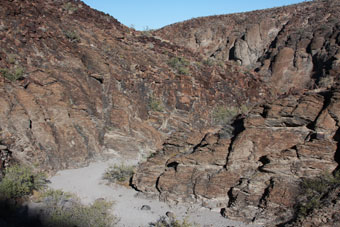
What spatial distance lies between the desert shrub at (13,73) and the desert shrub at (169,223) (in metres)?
8.91

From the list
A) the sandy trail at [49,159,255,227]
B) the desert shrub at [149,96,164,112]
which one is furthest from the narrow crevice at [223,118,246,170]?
the desert shrub at [149,96,164,112]

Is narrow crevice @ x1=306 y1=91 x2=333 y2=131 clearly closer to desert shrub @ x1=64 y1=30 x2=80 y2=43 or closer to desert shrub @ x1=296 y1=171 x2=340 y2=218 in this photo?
desert shrub @ x1=296 y1=171 x2=340 y2=218

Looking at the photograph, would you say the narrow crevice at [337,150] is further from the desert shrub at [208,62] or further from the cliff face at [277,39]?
the desert shrub at [208,62]

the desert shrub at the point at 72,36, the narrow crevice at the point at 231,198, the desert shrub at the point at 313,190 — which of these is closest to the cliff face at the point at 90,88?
the desert shrub at the point at 72,36

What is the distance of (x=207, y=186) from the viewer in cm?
933

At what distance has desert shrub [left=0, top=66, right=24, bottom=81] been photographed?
1198 centimetres

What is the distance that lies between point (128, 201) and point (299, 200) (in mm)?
5453

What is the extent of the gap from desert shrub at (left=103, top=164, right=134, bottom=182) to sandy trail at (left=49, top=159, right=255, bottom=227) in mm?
271

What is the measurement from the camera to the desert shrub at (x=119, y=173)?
1095 centimetres

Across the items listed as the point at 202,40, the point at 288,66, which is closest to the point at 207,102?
the point at 288,66

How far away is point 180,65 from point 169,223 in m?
13.7

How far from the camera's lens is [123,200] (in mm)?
9625

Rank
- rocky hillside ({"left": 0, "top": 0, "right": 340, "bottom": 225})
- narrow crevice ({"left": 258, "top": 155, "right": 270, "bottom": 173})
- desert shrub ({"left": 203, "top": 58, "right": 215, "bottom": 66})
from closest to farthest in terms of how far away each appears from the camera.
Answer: rocky hillside ({"left": 0, "top": 0, "right": 340, "bottom": 225}), narrow crevice ({"left": 258, "top": 155, "right": 270, "bottom": 173}), desert shrub ({"left": 203, "top": 58, "right": 215, "bottom": 66})

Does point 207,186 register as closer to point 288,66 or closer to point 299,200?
point 299,200
